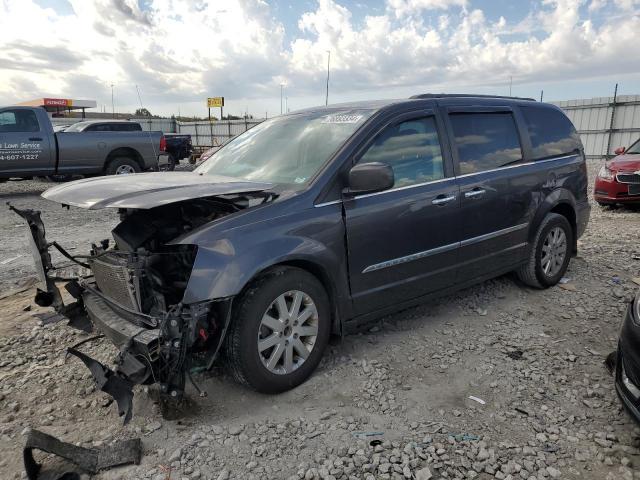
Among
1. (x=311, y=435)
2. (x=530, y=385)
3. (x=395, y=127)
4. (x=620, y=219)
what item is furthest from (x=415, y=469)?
(x=620, y=219)

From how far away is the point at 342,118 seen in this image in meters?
3.70

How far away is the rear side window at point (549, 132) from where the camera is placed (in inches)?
187

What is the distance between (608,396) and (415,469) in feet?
4.92

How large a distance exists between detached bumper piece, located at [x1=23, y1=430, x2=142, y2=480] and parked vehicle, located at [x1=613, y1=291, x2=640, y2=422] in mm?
2574

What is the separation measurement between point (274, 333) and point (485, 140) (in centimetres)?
253

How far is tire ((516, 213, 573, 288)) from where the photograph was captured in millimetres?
4793

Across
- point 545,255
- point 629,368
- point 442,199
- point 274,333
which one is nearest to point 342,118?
point 442,199

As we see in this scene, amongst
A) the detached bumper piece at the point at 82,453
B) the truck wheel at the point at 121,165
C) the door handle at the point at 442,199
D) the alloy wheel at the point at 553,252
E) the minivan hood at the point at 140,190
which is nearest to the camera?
the detached bumper piece at the point at 82,453

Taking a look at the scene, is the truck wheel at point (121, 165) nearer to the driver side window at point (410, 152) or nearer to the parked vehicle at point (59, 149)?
the parked vehicle at point (59, 149)

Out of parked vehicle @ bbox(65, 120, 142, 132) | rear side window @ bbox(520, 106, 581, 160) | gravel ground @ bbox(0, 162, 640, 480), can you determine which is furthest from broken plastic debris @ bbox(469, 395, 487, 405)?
parked vehicle @ bbox(65, 120, 142, 132)

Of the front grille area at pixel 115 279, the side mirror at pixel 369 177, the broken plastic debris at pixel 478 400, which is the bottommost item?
the broken plastic debris at pixel 478 400

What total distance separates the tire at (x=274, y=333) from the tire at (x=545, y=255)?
2530mm

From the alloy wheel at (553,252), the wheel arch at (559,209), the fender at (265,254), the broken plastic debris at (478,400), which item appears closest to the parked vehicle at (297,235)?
the fender at (265,254)

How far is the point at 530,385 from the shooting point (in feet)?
10.7
